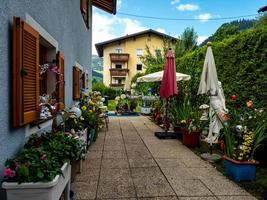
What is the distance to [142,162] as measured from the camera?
5449mm

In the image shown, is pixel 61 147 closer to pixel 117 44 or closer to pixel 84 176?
pixel 84 176

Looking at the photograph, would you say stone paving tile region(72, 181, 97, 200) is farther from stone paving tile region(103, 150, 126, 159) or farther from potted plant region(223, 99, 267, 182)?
potted plant region(223, 99, 267, 182)

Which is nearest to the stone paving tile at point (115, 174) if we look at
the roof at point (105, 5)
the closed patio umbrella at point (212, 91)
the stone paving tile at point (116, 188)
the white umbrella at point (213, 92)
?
the stone paving tile at point (116, 188)

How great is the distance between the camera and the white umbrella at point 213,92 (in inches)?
228

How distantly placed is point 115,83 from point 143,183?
126ft

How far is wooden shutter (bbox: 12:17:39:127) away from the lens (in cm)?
269

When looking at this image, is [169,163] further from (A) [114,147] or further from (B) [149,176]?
(A) [114,147]

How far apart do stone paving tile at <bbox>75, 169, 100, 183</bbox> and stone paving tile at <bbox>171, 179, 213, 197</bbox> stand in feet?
4.05

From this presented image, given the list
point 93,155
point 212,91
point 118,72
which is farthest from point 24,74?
point 118,72

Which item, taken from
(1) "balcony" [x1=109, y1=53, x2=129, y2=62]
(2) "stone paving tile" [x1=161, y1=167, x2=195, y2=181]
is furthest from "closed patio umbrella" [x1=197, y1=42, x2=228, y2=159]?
(1) "balcony" [x1=109, y1=53, x2=129, y2=62]

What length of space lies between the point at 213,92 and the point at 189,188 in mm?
2434

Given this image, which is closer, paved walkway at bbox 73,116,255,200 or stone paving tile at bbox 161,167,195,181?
paved walkway at bbox 73,116,255,200

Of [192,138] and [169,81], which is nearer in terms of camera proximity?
[192,138]

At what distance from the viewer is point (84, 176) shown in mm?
4520
